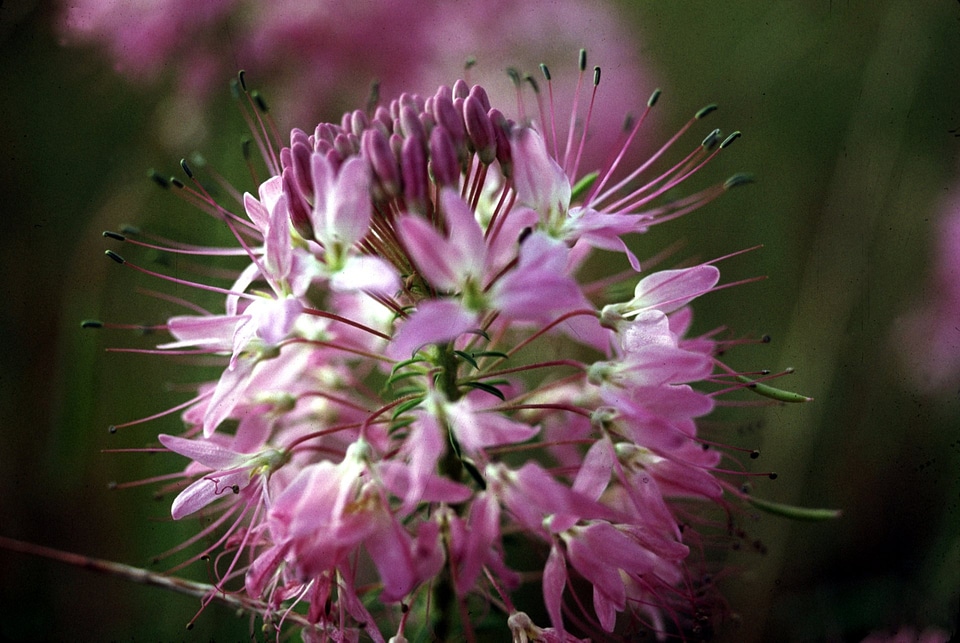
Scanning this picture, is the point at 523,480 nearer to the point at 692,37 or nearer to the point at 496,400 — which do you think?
the point at 496,400

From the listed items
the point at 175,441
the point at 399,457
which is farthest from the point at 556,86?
the point at 175,441

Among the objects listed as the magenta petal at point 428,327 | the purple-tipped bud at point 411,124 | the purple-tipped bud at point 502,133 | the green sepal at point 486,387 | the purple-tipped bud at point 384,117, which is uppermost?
the purple-tipped bud at point 384,117

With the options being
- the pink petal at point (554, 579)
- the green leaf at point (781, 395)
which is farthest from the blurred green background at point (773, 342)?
the pink petal at point (554, 579)

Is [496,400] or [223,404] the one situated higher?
[223,404]

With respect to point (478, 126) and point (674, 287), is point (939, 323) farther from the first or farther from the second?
point (478, 126)

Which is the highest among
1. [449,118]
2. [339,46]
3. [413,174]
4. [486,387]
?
[339,46]

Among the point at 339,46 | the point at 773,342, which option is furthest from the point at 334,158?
the point at 773,342

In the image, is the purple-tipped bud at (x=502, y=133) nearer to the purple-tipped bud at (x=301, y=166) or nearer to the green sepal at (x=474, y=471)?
the purple-tipped bud at (x=301, y=166)
